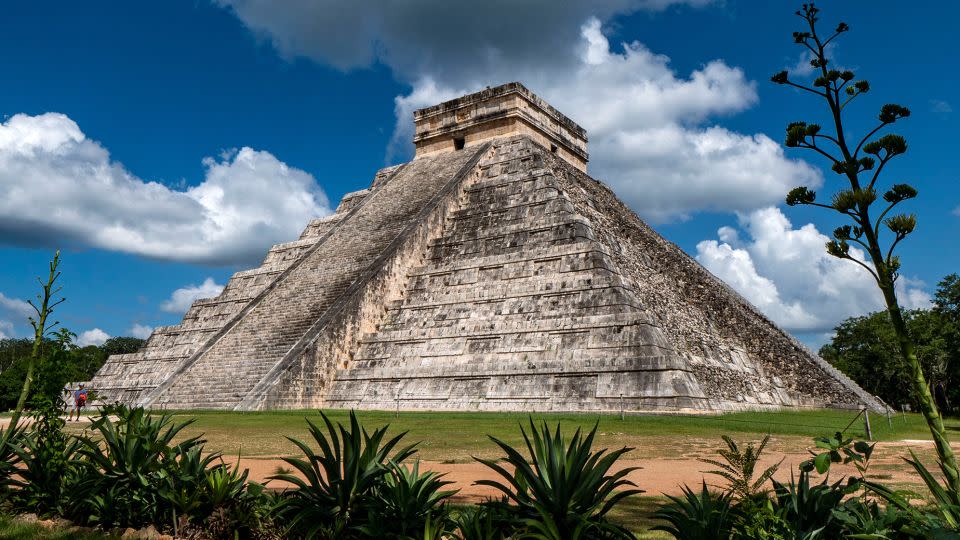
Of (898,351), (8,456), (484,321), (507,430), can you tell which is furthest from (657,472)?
(898,351)

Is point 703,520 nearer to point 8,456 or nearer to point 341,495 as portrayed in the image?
point 341,495

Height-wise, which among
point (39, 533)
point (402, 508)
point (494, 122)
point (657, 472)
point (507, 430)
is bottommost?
point (39, 533)

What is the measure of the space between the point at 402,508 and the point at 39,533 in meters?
2.72

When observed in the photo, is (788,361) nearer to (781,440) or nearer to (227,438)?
(781,440)

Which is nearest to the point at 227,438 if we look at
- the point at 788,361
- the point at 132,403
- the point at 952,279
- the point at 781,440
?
the point at 781,440

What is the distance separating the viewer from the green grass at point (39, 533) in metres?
4.52

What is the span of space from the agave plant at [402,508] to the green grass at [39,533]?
200cm

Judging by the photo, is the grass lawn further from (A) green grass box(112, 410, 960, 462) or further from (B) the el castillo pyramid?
(B) the el castillo pyramid

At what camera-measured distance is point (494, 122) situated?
2286 centimetres

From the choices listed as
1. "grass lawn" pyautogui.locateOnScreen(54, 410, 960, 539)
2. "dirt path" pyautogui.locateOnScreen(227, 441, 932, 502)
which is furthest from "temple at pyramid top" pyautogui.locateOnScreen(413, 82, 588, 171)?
"dirt path" pyautogui.locateOnScreen(227, 441, 932, 502)

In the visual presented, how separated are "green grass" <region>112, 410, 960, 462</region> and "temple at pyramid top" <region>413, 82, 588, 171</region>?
12073 mm

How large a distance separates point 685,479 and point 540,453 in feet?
11.5

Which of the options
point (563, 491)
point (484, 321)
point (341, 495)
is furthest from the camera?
point (484, 321)

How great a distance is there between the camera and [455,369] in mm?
14734
